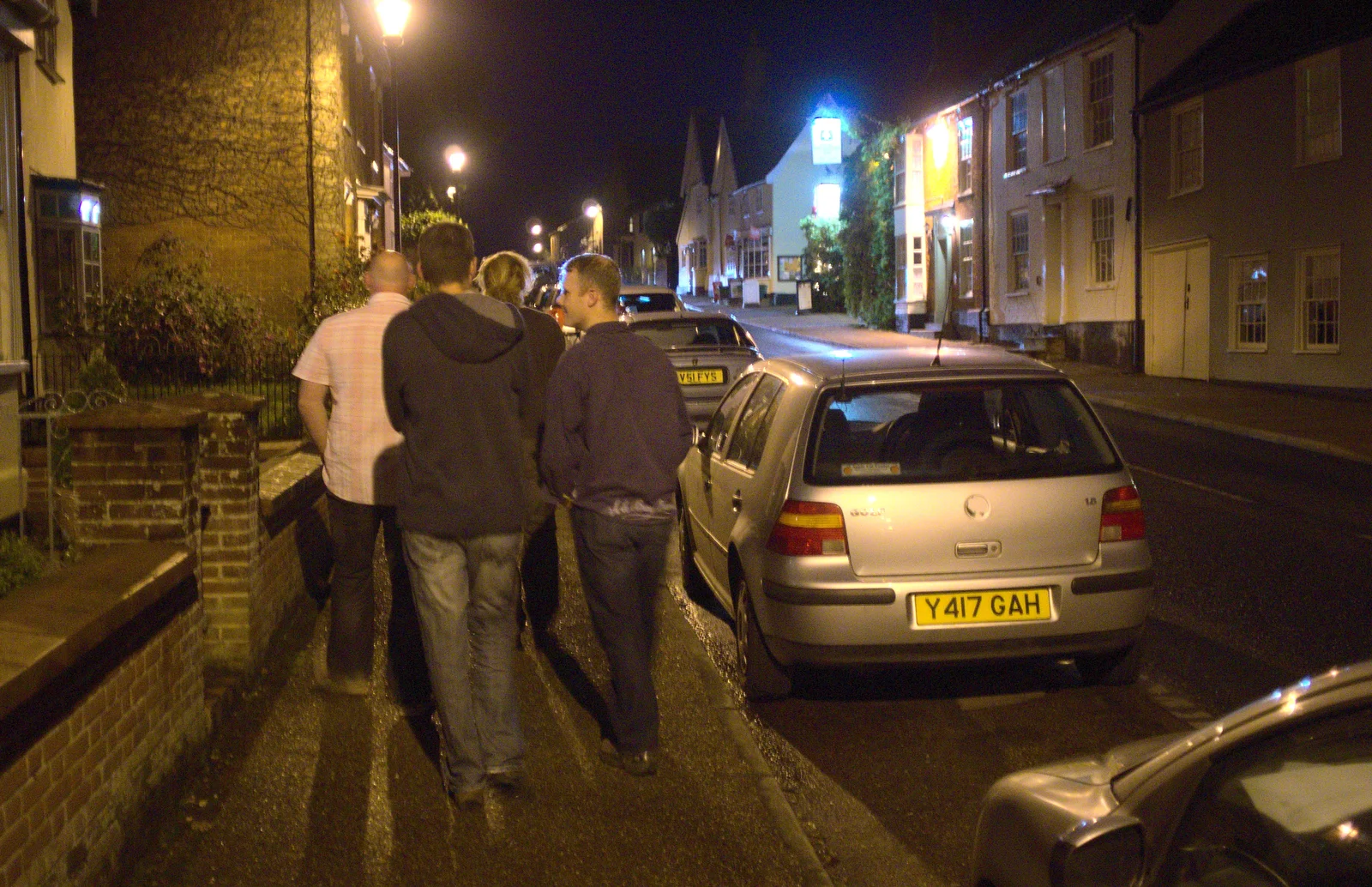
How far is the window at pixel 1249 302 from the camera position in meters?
23.1

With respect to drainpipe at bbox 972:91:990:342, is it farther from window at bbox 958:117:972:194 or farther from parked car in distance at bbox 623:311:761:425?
parked car in distance at bbox 623:311:761:425

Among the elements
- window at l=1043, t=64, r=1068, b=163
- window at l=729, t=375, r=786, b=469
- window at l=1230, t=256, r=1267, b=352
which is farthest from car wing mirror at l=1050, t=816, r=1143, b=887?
window at l=1043, t=64, r=1068, b=163

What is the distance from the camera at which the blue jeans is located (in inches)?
192

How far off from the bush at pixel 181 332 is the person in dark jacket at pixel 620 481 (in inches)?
415

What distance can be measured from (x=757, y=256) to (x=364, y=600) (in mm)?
59936

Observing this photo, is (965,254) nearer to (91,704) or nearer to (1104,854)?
(91,704)

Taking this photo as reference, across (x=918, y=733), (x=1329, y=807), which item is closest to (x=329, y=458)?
(x=918, y=733)

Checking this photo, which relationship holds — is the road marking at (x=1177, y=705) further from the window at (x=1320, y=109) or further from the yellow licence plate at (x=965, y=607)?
the window at (x=1320, y=109)

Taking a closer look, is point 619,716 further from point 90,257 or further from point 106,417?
point 90,257

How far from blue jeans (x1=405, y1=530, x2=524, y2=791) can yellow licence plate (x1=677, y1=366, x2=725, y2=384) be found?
9.82 metres

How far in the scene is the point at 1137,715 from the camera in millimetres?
6062

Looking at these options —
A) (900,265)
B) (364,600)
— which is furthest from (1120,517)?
(900,265)

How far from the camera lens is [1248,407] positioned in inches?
779

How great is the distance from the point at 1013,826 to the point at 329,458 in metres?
3.68
